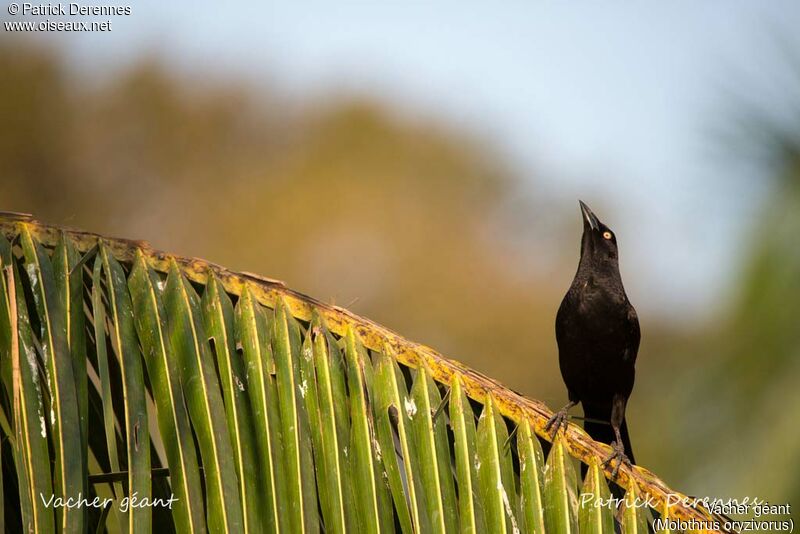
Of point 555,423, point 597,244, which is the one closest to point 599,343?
point 597,244

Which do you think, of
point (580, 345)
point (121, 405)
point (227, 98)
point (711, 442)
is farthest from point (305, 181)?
point (121, 405)

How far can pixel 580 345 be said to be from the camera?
4531 mm

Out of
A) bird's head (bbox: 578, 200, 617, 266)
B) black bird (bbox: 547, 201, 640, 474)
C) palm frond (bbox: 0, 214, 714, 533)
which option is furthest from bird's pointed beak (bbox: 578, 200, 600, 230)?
palm frond (bbox: 0, 214, 714, 533)

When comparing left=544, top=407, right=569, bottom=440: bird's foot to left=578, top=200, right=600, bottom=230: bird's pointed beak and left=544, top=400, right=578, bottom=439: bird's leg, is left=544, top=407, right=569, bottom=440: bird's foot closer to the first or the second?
left=544, top=400, right=578, bottom=439: bird's leg

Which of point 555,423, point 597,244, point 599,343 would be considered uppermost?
point 597,244

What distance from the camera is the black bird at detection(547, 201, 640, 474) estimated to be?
452 cm

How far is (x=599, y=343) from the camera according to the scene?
4504mm

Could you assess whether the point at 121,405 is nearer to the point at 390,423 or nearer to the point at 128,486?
the point at 128,486

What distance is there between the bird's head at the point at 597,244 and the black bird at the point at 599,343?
0.04ft

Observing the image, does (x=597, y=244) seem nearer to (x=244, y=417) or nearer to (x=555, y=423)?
(x=555, y=423)

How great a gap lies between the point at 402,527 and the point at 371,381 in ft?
1.28

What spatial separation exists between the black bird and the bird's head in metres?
0.01

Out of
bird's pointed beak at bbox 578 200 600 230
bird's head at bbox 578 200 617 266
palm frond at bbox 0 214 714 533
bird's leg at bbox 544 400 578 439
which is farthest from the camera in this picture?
bird's pointed beak at bbox 578 200 600 230

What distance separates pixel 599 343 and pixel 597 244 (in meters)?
0.61
